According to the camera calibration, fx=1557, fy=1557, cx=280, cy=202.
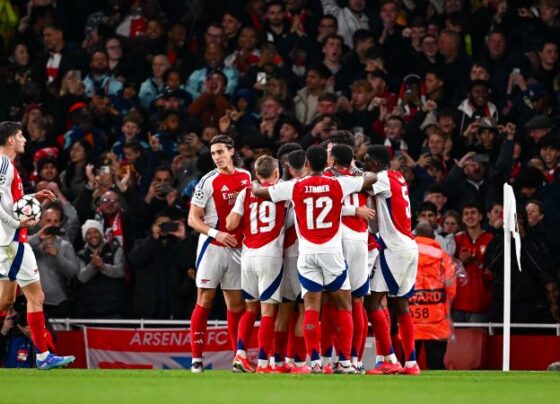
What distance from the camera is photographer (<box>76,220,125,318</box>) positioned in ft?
69.2

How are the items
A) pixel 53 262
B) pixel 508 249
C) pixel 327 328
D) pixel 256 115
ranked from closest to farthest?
1. pixel 327 328
2. pixel 508 249
3. pixel 53 262
4. pixel 256 115

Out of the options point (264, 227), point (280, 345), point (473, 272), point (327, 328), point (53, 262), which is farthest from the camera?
Answer: point (53, 262)

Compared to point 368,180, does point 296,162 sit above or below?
above

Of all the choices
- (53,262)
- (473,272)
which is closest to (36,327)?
(53,262)

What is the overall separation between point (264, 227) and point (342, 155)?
115cm

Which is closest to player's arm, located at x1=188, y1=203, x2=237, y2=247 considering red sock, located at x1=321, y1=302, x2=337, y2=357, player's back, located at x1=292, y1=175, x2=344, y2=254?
player's back, located at x1=292, y1=175, x2=344, y2=254

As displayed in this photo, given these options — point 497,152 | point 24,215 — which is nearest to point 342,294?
point 24,215

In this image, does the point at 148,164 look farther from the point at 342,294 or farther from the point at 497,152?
the point at 342,294

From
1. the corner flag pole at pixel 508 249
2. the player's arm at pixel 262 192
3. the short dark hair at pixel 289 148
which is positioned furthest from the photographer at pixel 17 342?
the corner flag pole at pixel 508 249

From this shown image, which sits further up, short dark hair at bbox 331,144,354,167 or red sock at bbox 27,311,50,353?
short dark hair at bbox 331,144,354,167

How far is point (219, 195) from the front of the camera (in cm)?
1720

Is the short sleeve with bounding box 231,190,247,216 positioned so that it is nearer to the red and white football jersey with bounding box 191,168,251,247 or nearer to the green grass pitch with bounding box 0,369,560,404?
the red and white football jersey with bounding box 191,168,251,247

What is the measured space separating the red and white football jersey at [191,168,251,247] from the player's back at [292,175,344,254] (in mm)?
1134

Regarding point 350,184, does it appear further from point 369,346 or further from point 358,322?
point 369,346
